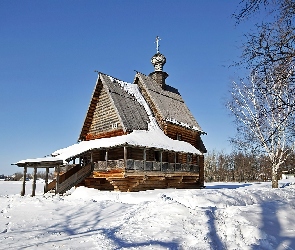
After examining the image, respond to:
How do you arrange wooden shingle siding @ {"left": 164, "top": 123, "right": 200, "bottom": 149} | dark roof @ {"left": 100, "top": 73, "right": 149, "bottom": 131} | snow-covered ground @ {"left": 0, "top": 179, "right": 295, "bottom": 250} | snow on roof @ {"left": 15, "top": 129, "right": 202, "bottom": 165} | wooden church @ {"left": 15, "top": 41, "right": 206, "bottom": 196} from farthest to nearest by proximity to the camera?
1. wooden shingle siding @ {"left": 164, "top": 123, "right": 200, "bottom": 149}
2. dark roof @ {"left": 100, "top": 73, "right": 149, "bottom": 131}
3. wooden church @ {"left": 15, "top": 41, "right": 206, "bottom": 196}
4. snow on roof @ {"left": 15, "top": 129, "right": 202, "bottom": 165}
5. snow-covered ground @ {"left": 0, "top": 179, "right": 295, "bottom": 250}

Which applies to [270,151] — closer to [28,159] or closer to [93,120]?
[93,120]

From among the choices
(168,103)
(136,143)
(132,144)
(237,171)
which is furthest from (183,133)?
(237,171)

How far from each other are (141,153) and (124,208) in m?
10.9

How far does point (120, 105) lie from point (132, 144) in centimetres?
508

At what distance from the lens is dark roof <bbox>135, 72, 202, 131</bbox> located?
24.0m

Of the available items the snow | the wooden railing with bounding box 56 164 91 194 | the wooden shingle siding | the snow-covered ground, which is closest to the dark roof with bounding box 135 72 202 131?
the wooden shingle siding

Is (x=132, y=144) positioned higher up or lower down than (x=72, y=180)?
higher up

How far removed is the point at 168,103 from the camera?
2575cm

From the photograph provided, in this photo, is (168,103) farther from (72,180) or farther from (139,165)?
(72,180)

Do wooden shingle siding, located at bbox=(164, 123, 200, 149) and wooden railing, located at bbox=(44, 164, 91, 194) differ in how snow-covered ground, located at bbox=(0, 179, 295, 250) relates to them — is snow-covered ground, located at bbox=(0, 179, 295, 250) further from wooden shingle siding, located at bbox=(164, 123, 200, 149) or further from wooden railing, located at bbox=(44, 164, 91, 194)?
wooden shingle siding, located at bbox=(164, 123, 200, 149)

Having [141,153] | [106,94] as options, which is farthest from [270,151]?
[106,94]

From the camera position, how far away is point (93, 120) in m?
23.6

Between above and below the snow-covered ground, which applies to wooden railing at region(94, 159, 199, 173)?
above

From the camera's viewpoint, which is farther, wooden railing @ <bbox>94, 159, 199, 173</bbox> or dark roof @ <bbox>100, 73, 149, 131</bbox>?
dark roof @ <bbox>100, 73, 149, 131</bbox>
